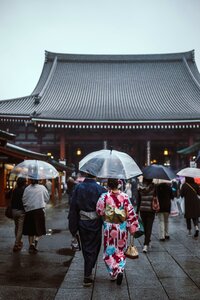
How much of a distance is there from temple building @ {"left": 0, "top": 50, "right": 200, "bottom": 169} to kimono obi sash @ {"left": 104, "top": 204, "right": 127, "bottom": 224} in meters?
19.0

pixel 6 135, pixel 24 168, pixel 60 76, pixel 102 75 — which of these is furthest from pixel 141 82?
pixel 24 168

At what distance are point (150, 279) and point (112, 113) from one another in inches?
822

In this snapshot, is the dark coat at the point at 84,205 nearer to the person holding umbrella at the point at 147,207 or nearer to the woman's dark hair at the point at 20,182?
the person holding umbrella at the point at 147,207

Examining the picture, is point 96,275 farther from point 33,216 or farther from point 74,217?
point 33,216

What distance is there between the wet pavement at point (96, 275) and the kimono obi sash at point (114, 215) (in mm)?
931

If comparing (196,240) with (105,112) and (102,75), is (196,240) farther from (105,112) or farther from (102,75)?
(102,75)

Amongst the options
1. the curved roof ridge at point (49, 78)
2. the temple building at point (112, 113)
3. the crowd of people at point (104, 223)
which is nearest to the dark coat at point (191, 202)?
the crowd of people at point (104, 223)

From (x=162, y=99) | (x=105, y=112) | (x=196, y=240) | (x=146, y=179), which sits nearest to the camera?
(x=146, y=179)

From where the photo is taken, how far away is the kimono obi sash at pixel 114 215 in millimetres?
5316

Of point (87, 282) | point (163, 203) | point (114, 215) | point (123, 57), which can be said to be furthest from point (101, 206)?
point (123, 57)

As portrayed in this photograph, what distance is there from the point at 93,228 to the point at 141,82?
1159 inches

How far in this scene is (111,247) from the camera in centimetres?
536

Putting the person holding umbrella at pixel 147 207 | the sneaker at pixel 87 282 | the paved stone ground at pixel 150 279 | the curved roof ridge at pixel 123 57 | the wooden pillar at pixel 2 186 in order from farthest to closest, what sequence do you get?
1. the curved roof ridge at pixel 123 57
2. the wooden pillar at pixel 2 186
3. the person holding umbrella at pixel 147 207
4. the sneaker at pixel 87 282
5. the paved stone ground at pixel 150 279

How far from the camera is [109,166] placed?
5977mm
